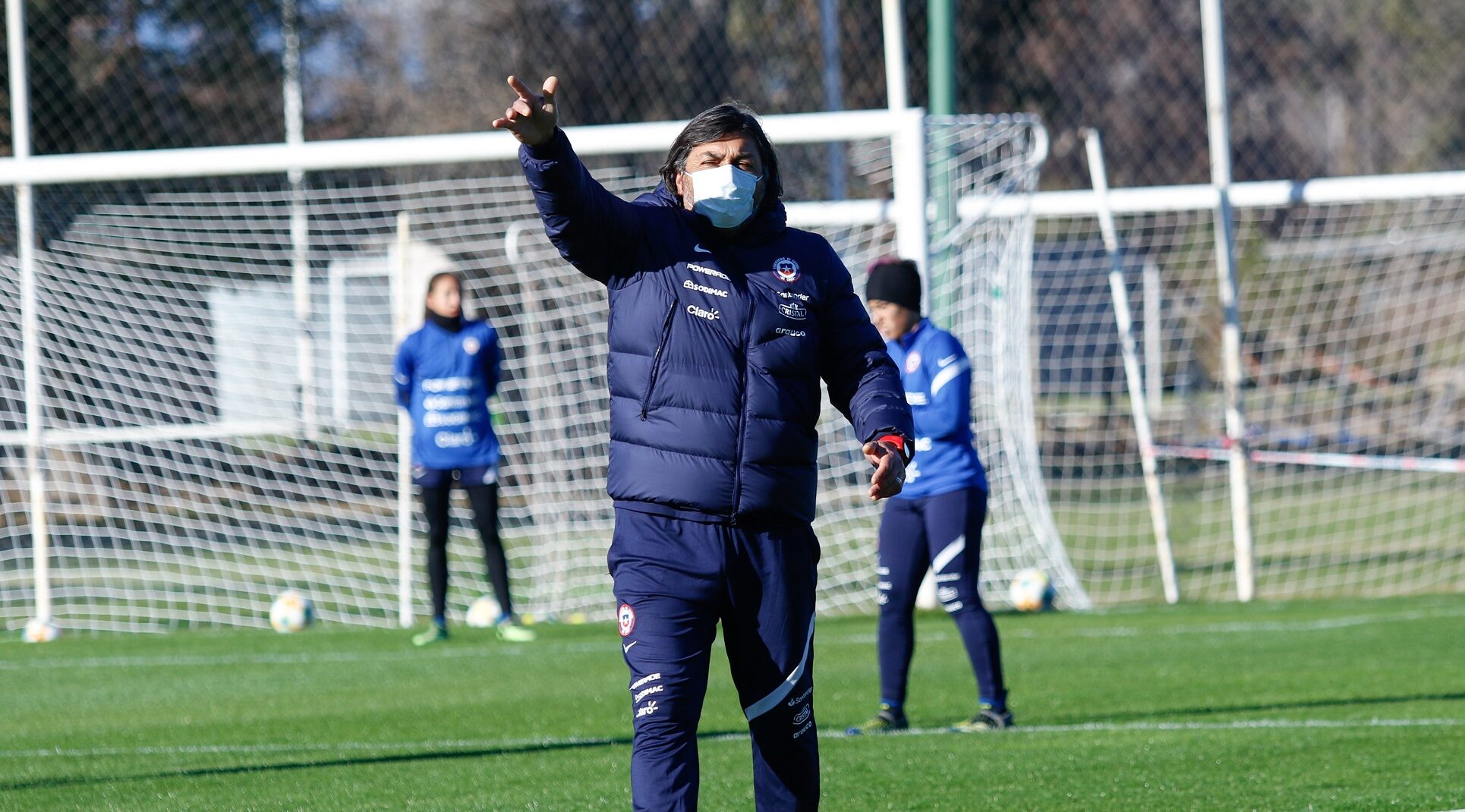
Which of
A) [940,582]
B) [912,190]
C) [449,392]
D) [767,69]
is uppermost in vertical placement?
[767,69]

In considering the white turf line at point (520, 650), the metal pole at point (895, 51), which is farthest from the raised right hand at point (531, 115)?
the metal pole at point (895, 51)

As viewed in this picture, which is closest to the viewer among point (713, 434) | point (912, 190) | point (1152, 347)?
point (713, 434)

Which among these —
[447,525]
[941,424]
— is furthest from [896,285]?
[447,525]

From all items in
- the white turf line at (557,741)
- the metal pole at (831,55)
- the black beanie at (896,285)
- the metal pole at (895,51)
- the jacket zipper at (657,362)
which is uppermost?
the metal pole at (831,55)

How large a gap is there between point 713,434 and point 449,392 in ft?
21.6

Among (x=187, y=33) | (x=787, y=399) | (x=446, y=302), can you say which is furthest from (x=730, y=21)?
(x=787, y=399)

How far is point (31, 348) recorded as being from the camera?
11.2 meters

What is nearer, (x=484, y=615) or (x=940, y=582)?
(x=940, y=582)

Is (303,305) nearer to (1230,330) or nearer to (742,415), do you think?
(1230,330)

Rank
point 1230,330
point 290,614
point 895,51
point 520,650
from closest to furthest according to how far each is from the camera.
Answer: point 520,650, point 290,614, point 895,51, point 1230,330

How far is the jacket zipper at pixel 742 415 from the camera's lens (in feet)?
12.3

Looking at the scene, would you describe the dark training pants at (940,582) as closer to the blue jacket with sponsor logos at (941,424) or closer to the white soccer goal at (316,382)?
the blue jacket with sponsor logos at (941,424)

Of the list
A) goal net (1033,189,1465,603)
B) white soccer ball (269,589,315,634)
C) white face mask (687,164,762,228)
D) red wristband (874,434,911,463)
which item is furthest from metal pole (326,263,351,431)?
red wristband (874,434,911,463)

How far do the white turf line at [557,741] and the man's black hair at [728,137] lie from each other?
3.05 m
